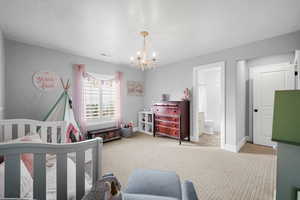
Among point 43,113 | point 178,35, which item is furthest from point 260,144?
point 43,113

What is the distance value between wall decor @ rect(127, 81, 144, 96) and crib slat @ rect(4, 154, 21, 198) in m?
3.92

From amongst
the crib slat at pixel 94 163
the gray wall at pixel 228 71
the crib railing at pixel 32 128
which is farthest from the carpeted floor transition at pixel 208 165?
the crib slat at pixel 94 163

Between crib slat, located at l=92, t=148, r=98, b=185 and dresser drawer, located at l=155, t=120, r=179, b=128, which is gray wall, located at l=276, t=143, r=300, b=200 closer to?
crib slat, located at l=92, t=148, r=98, b=185

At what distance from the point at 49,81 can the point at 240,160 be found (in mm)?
4475

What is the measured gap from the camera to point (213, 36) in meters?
2.41

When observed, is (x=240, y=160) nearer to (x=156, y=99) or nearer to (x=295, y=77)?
(x=295, y=77)

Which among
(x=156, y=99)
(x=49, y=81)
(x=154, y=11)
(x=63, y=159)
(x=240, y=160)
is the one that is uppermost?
(x=154, y=11)

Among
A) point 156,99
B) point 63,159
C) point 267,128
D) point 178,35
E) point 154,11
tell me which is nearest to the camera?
point 63,159

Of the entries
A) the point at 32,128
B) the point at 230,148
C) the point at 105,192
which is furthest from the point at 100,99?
the point at 230,148

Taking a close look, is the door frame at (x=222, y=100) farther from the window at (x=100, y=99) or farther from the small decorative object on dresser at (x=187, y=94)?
the window at (x=100, y=99)

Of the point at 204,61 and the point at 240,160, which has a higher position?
the point at 204,61

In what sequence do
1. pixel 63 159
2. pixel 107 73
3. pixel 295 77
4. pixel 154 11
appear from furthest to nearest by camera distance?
pixel 107 73 → pixel 295 77 → pixel 154 11 → pixel 63 159

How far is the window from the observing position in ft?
12.0

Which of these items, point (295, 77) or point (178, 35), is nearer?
point (178, 35)
